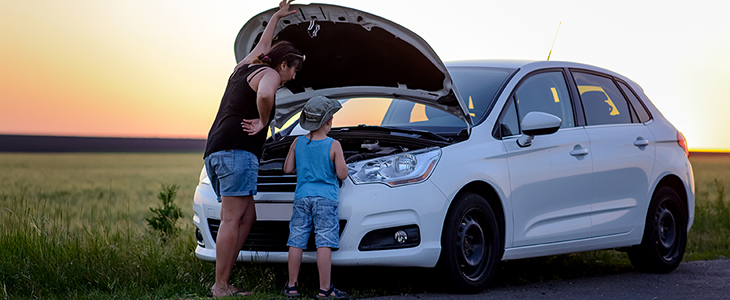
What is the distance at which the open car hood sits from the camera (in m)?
5.56

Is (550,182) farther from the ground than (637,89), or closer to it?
closer to it

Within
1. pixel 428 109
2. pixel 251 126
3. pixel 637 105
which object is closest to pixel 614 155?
pixel 637 105

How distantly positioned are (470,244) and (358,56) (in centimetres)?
175

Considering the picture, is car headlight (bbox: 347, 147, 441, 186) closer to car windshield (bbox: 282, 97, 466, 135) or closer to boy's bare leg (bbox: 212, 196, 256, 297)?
boy's bare leg (bbox: 212, 196, 256, 297)

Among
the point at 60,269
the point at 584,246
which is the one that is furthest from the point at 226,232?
the point at 584,246

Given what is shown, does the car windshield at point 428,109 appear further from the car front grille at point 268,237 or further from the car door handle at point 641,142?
the car door handle at point 641,142

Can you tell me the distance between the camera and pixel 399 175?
5203mm

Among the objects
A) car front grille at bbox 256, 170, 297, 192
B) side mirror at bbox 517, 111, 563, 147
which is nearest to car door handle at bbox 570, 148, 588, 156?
side mirror at bbox 517, 111, 563, 147

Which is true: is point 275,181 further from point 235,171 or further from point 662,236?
point 662,236

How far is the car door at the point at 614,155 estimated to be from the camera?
674cm

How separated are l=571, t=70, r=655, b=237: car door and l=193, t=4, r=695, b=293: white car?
2 cm

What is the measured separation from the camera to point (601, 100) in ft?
23.6

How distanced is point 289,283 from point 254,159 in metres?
0.90

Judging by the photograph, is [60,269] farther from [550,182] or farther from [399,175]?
[550,182]
